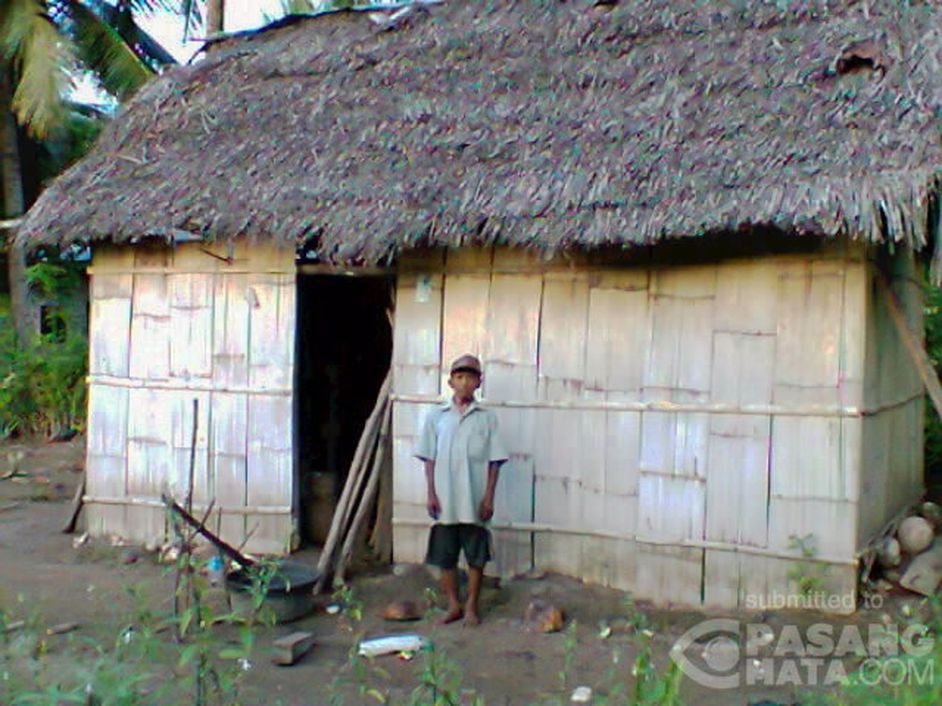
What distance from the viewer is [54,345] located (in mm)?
12625

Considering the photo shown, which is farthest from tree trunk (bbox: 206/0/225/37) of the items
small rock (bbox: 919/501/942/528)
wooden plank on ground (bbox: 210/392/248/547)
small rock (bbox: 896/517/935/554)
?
small rock (bbox: 896/517/935/554)

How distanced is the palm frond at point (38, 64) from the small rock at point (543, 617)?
10260 millimetres

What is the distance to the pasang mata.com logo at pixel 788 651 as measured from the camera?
14.6 ft

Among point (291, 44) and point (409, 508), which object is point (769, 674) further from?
point (291, 44)

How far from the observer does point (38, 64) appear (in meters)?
12.6

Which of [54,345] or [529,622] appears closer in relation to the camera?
[529,622]

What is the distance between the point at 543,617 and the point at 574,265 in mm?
2090

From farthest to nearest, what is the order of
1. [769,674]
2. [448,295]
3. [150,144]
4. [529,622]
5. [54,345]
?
[54,345], [150,144], [448,295], [529,622], [769,674]

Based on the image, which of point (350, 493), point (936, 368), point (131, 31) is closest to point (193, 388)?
point (350, 493)

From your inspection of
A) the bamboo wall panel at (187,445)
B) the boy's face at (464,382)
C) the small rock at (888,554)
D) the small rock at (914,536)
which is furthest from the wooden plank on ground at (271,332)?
the small rock at (914,536)

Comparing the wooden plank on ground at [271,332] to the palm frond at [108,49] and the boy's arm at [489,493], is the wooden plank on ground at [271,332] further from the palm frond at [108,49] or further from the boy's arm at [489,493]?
the palm frond at [108,49]

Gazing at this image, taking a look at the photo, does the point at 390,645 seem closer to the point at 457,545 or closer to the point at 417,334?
the point at 457,545

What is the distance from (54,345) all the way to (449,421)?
891cm

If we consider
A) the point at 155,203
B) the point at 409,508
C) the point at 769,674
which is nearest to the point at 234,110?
the point at 155,203
